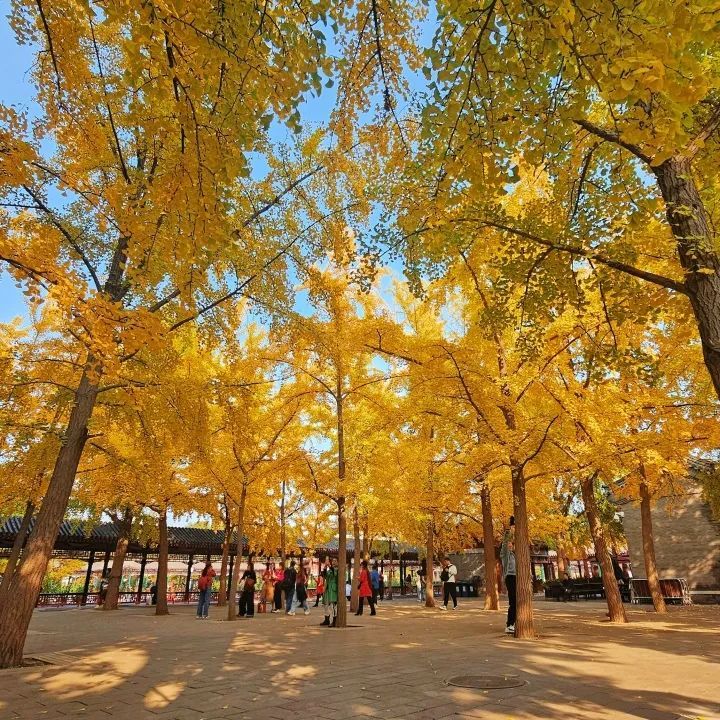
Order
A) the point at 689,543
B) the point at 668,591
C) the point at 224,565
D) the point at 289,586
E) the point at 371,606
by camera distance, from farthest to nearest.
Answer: the point at 689,543
the point at 224,565
the point at 668,591
the point at 289,586
the point at 371,606

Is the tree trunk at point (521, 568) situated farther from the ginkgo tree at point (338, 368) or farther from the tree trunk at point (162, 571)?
the tree trunk at point (162, 571)

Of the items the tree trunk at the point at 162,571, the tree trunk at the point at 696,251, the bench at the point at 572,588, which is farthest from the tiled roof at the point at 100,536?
the tree trunk at the point at 696,251

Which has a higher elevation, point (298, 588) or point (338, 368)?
point (338, 368)

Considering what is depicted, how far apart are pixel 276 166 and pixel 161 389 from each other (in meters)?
5.10

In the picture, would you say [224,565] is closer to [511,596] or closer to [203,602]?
[203,602]

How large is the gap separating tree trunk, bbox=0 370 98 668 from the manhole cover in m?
5.94

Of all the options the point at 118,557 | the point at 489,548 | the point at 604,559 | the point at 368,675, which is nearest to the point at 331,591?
the point at 489,548

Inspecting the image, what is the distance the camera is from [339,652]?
7984mm

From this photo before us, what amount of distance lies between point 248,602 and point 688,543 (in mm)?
19080

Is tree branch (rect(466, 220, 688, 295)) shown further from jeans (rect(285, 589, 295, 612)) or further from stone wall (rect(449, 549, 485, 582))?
stone wall (rect(449, 549, 485, 582))

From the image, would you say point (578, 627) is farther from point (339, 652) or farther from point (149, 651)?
point (149, 651)

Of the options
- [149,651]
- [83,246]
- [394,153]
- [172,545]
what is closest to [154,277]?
[83,246]

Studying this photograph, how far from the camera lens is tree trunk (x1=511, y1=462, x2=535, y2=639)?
30.7 feet

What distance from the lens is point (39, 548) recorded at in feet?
24.2
